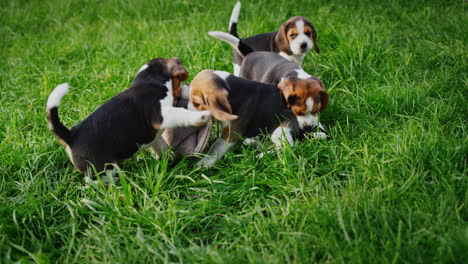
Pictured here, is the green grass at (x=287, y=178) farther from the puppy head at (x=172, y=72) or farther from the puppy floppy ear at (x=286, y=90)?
the puppy head at (x=172, y=72)

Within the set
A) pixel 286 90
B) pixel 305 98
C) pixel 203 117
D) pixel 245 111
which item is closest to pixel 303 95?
pixel 305 98

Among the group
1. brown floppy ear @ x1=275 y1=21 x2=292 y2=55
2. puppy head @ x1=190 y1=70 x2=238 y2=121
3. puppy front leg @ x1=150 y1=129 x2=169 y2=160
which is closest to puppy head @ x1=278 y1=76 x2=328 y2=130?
puppy head @ x1=190 y1=70 x2=238 y2=121

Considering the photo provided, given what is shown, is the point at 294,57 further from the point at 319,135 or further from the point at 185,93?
the point at 185,93

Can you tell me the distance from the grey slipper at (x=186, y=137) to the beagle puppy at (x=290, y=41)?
58.4 inches

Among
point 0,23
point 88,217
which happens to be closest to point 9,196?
point 88,217

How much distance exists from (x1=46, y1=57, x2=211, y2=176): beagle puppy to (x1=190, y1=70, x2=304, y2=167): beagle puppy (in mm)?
256

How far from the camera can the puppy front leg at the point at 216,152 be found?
3.59 m

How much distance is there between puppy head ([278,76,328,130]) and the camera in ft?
11.6

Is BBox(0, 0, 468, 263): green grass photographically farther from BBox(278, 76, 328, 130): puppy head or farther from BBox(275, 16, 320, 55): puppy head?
BBox(275, 16, 320, 55): puppy head

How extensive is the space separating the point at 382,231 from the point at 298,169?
92 centimetres

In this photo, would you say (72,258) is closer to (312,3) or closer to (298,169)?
(298,169)

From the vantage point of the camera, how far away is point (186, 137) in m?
3.75

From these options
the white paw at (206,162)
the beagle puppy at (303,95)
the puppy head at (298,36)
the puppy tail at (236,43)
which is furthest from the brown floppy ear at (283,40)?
the white paw at (206,162)

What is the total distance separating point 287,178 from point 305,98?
0.78 metres
